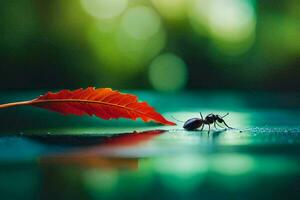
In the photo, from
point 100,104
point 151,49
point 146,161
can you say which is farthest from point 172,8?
point 146,161

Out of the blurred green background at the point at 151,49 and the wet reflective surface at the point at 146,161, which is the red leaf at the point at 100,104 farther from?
the blurred green background at the point at 151,49

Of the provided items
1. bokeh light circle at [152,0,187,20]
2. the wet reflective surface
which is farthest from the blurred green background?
the wet reflective surface

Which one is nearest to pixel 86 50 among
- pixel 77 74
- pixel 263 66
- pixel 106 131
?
pixel 77 74

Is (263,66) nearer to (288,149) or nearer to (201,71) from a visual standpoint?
(201,71)

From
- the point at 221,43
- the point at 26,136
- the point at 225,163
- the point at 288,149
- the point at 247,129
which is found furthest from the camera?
the point at 221,43

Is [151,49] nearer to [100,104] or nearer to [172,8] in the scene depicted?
[172,8]

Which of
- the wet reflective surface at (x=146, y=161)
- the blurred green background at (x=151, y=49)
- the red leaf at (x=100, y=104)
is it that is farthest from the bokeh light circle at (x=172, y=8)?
the red leaf at (x=100, y=104)

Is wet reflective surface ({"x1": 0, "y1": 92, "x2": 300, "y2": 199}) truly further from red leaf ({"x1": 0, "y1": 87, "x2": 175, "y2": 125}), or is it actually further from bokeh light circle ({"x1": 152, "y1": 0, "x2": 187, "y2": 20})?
bokeh light circle ({"x1": 152, "y1": 0, "x2": 187, "y2": 20})
